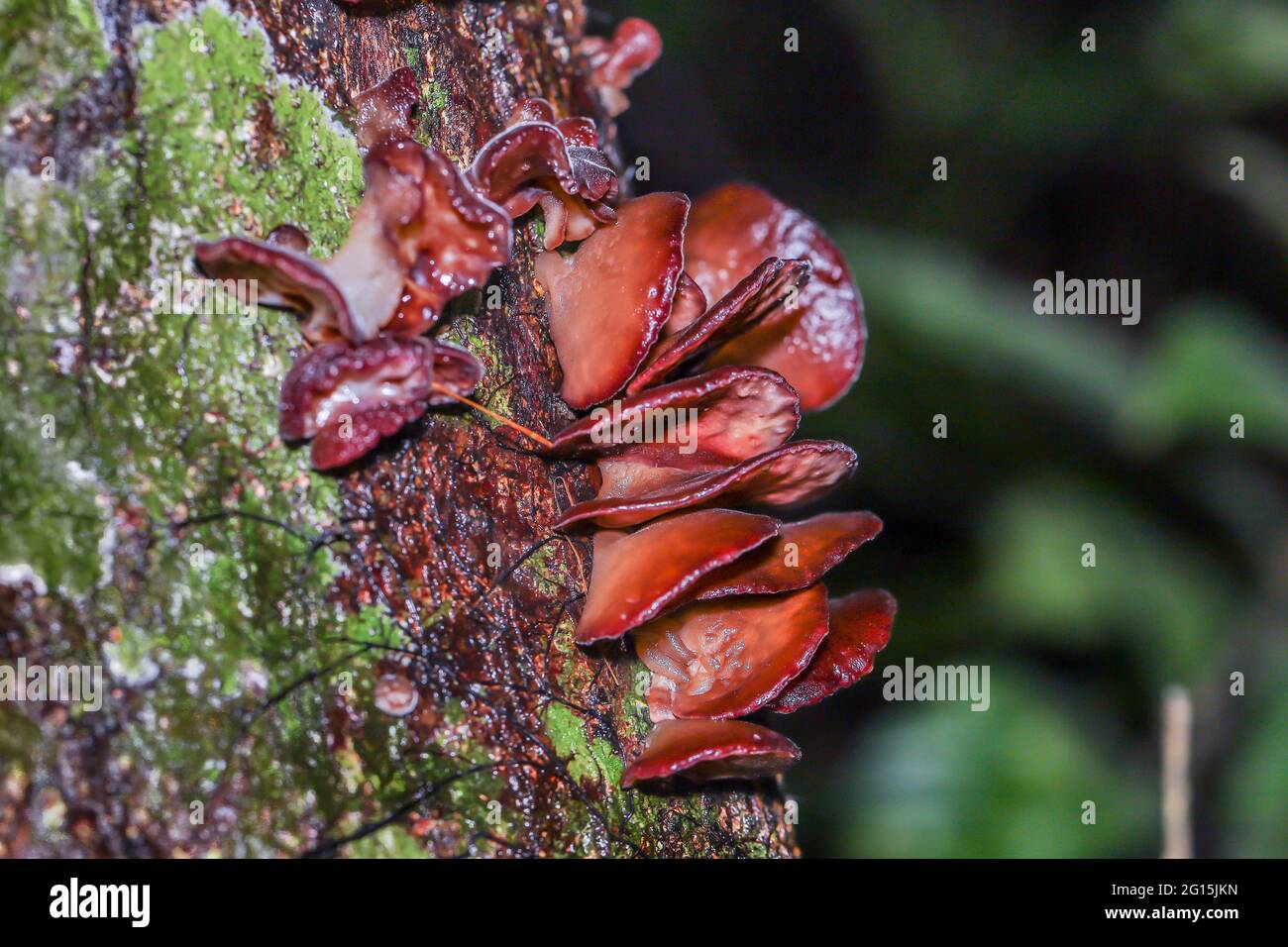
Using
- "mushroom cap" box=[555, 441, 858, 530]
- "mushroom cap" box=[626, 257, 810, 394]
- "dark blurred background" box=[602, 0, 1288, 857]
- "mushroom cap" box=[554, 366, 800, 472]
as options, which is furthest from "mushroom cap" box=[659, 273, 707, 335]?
"dark blurred background" box=[602, 0, 1288, 857]

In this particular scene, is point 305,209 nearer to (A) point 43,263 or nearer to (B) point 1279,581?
(A) point 43,263

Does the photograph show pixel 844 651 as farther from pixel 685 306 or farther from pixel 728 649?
pixel 685 306

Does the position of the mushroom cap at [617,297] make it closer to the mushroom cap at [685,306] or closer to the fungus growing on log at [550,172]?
the fungus growing on log at [550,172]

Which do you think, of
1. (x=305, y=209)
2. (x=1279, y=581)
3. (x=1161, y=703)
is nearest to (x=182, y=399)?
(x=305, y=209)

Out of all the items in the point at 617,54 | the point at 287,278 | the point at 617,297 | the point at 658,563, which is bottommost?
the point at 658,563

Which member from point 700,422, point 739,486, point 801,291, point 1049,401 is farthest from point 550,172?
point 1049,401
